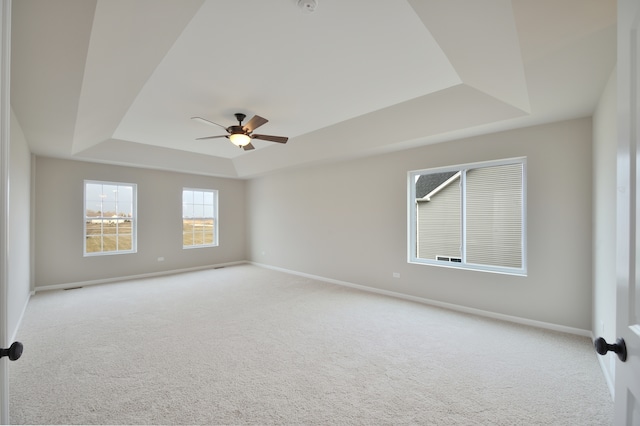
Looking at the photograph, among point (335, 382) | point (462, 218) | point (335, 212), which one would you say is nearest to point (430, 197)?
point (462, 218)

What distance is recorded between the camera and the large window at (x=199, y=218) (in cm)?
720

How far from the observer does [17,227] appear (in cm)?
360

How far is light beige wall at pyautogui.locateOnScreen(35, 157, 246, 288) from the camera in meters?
5.25

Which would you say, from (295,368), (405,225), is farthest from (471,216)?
(295,368)

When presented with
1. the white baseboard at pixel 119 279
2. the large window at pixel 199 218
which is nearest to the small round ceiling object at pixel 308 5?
the large window at pixel 199 218

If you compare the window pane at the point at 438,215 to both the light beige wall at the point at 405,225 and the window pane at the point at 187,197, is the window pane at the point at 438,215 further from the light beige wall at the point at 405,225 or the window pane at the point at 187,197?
the window pane at the point at 187,197

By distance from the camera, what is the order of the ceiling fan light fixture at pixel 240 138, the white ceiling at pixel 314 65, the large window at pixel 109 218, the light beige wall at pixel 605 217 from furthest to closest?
the large window at pixel 109 218 → the ceiling fan light fixture at pixel 240 138 → the light beige wall at pixel 605 217 → the white ceiling at pixel 314 65

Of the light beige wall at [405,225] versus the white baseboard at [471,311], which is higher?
the light beige wall at [405,225]

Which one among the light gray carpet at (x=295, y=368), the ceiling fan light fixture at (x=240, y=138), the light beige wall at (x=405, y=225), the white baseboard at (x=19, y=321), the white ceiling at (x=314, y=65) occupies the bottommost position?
the light gray carpet at (x=295, y=368)

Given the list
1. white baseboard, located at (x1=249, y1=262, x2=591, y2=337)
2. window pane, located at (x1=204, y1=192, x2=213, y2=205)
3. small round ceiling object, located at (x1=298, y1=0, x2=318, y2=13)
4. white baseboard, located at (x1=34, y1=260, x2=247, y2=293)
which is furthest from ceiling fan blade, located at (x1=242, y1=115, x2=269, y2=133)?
white baseboard, located at (x1=34, y1=260, x2=247, y2=293)

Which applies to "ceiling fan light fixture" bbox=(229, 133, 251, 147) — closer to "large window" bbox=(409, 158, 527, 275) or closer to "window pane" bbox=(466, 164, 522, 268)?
"large window" bbox=(409, 158, 527, 275)

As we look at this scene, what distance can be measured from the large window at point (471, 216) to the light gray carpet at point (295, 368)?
859mm

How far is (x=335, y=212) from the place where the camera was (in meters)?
5.82

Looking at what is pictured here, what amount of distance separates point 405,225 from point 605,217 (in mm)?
2479
